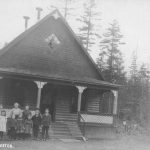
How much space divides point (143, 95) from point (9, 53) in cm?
3013

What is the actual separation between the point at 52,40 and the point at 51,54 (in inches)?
36.3

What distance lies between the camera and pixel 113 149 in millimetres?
17078

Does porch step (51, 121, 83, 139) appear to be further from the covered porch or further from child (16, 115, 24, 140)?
child (16, 115, 24, 140)

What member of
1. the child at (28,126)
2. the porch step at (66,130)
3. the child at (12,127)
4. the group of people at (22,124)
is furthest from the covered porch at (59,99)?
the child at (12,127)

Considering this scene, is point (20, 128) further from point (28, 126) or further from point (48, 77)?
point (48, 77)

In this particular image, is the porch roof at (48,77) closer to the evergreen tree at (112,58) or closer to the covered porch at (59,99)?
the covered porch at (59,99)

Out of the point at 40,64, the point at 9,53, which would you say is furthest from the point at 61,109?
the point at 9,53

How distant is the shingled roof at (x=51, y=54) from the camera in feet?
76.0

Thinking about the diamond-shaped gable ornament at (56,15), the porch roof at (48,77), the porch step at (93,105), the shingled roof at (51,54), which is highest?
the diamond-shaped gable ornament at (56,15)

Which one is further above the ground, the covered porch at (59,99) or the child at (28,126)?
the covered porch at (59,99)

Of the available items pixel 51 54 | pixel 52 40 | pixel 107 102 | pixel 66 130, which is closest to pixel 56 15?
pixel 52 40

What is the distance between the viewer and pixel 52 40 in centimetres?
2477

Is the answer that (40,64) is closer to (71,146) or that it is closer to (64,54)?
(64,54)

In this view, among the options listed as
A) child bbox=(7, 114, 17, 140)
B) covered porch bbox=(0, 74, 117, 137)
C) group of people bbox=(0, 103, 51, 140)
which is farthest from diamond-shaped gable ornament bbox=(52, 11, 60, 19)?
child bbox=(7, 114, 17, 140)
